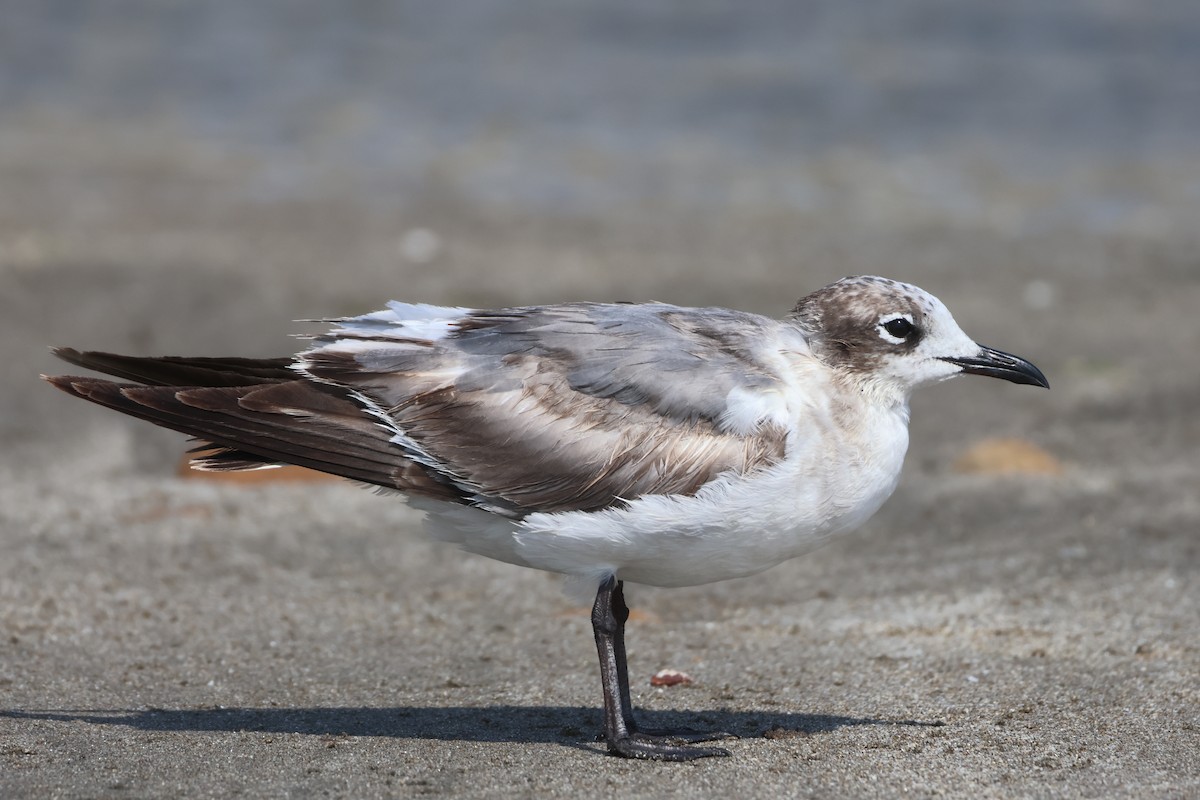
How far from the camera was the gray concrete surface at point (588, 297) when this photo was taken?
4.69m

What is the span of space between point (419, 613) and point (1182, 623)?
10.2ft

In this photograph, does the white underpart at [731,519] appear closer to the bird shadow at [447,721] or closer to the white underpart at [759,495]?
the white underpart at [759,495]

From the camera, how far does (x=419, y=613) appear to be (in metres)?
6.19

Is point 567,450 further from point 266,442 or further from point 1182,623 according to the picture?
point 1182,623

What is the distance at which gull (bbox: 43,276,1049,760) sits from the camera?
4426mm

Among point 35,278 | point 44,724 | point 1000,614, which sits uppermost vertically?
point 35,278

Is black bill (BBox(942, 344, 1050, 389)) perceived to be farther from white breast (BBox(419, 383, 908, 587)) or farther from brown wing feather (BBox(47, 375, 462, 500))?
brown wing feather (BBox(47, 375, 462, 500))

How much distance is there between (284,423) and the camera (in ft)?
14.9

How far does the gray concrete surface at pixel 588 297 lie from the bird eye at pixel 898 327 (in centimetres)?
129

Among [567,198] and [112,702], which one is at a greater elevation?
[567,198]

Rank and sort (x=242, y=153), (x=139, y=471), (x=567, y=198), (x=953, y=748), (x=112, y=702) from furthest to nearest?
(x=242, y=153), (x=567, y=198), (x=139, y=471), (x=112, y=702), (x=953, y=748)

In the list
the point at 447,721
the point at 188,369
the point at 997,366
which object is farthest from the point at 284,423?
the point at 997,366

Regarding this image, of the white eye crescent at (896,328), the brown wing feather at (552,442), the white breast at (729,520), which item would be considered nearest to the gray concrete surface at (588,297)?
the white breast at (729,520)

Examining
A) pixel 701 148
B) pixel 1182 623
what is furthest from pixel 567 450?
pixel 701 148
